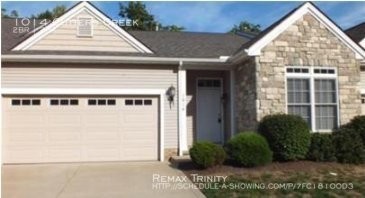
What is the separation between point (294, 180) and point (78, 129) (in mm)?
6520

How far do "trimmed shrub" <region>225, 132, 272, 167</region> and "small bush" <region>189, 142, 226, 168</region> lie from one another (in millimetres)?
353

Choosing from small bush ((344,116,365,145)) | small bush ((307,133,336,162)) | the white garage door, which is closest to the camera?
small bush ((307,133,336,162))

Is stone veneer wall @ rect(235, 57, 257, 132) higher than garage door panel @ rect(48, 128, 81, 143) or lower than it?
higher

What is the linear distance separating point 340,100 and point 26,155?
925 centimetres

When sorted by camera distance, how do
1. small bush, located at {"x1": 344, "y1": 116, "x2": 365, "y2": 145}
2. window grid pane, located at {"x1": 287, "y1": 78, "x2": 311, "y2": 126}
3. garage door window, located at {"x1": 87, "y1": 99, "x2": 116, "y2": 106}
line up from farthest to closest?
garage door window, located at {"x1": 87, "y1": 99, "x2": 116, "y2": 106} → window grid pane, located at {"x1": 287, "y1": 78, "x2": 311, "y2": 126} → small bush, located at {"x1": 344, "y1": 116, "x2": 365, "y2": 145}

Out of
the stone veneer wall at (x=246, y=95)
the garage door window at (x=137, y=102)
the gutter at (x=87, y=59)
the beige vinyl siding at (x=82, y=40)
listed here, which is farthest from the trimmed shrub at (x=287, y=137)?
the beige vinyl siding at (x=82, y=40)

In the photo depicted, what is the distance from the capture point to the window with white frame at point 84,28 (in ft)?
45.2

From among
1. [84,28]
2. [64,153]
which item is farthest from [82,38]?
Result: [64,153]

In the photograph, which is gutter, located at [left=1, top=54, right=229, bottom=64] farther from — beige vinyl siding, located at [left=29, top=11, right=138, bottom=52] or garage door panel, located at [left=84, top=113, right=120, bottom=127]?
garage door panel, located at [left=84, top=113, right=120, bottom=127]

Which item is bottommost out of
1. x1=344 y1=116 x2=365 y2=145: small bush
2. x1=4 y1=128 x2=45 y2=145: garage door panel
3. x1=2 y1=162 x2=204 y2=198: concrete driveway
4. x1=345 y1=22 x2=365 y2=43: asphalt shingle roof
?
x1=2 y1=162 x2=204 y2=198: concrete driveway

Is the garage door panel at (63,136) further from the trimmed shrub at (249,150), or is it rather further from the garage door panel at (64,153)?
the trimmed shrub at (249,150)

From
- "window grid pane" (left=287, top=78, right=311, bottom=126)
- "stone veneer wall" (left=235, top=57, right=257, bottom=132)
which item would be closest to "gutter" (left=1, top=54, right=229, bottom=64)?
"stone veneer wall" (left=235, top=57, right=257, bottom=132)

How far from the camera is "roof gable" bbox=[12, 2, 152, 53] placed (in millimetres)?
13492

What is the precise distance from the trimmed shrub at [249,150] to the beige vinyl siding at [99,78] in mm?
2851
